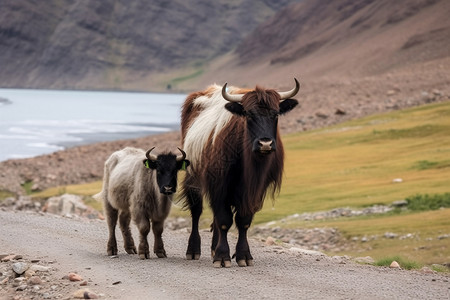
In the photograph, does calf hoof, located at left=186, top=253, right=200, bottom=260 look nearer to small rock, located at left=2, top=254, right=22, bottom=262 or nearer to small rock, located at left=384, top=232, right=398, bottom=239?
small rock, located at left=2, top=254, right=22, bottom=262

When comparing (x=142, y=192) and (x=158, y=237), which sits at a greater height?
(x=142, y=192)

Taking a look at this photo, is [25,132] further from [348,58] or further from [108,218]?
[348,58]

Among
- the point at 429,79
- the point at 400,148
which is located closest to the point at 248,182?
the point at 400,148

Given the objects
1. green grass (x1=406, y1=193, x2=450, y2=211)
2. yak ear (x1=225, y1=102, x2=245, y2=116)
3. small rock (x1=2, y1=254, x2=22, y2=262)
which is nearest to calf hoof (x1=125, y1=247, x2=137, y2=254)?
small rock (x1=2, y1=254, x2=22, y2=262)

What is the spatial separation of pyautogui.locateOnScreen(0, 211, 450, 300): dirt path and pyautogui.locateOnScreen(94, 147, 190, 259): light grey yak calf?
0.38 metres

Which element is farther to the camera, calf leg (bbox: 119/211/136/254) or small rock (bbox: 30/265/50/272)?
calf leg (bbox: 119/211/136/254)

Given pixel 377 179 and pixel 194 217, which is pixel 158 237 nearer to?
pixel 194 217

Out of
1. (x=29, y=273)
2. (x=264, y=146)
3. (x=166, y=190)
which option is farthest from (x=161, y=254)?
(x=264, y=146)

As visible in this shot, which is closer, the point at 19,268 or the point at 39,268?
the point at 19,268

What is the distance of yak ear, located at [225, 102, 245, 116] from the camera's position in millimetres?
12164

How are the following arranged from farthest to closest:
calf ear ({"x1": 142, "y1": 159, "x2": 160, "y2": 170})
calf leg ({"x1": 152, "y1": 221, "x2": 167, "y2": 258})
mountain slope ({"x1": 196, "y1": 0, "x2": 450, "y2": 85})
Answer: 1. mountain slope ({"x1": 196, "y1": 0, "x2": 450, "y2": 85})
2. calf leg ({"x1": 152, "y1": 221, "x2": 167, "y2": 258})
3. calf ear ({"x1": 142, "y1": 159, "x2": 160, "y2": 170})

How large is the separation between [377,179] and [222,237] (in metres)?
22.6

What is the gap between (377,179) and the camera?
3441 centimetres

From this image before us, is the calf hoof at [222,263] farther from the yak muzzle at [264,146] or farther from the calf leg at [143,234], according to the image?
the yak muzzle at [264,146]
